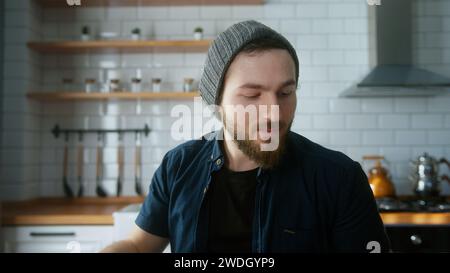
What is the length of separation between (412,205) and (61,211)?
699 millimetres

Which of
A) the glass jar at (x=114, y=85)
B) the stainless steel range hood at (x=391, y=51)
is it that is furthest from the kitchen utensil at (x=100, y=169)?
the stainless steel range hood at (x=391, y=51)

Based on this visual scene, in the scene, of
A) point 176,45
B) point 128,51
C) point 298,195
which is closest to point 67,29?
point 128,51

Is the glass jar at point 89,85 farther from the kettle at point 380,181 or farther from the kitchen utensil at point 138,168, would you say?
the kettle at point 380,181

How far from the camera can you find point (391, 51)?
731mm

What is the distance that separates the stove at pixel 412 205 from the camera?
65 cm

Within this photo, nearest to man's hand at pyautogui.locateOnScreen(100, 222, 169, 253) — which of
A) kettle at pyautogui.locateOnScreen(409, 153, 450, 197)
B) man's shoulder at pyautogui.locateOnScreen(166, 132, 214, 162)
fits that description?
man's shoulder at pyautogui.locateOnScreen(166, 132, 214, 162)

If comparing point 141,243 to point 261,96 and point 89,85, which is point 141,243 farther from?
point 89,85

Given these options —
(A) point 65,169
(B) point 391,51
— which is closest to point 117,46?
(A) point 65,169

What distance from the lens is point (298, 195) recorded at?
44cm

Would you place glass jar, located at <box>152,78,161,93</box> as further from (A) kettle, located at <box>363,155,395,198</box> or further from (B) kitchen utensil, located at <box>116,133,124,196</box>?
(A) kettle, located at <box>363,155,395,198</box>

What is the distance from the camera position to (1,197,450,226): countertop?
1.99 feet

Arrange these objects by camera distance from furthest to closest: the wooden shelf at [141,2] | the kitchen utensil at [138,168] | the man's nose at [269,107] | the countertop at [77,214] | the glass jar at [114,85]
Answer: the glass jar at [114,85] < the kitchen utensil at [138,168] < the countertop at [77,214] < the wooden shelf at [141,2] < the man's nose at [269,107]

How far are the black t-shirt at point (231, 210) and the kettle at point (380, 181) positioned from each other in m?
0.21
